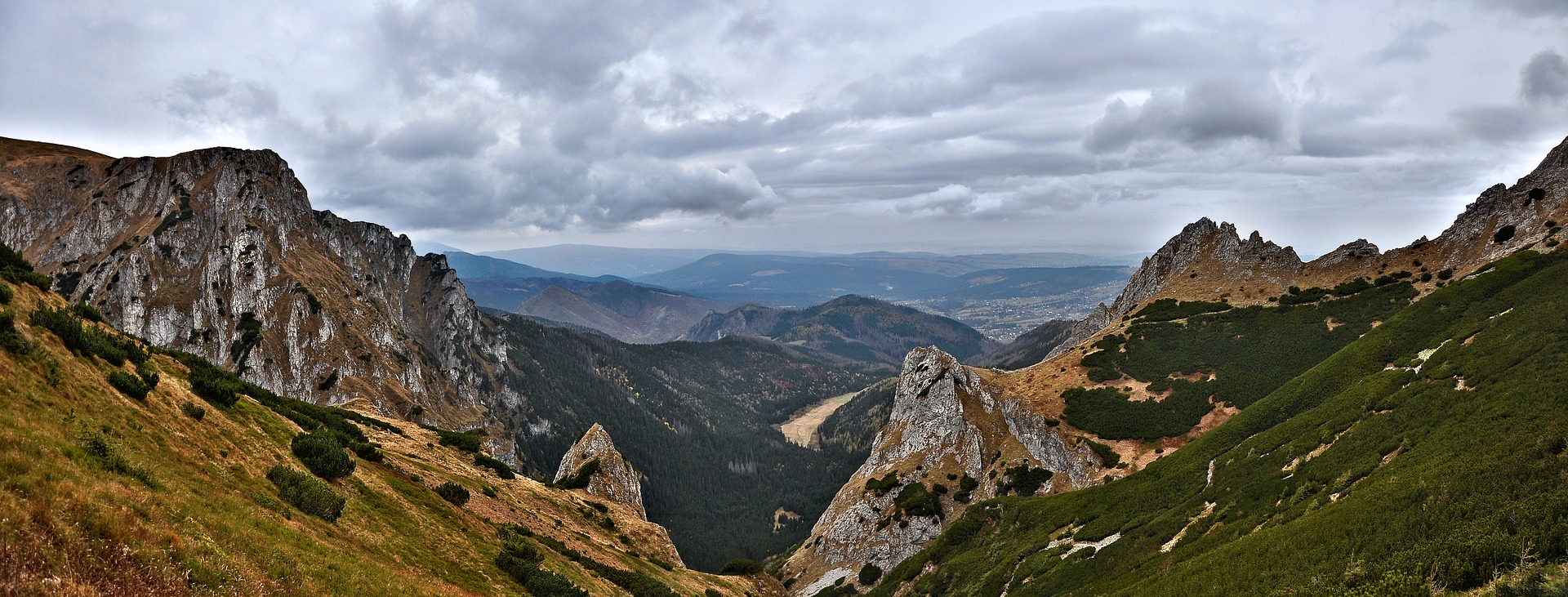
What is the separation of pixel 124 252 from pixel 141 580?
22511cm

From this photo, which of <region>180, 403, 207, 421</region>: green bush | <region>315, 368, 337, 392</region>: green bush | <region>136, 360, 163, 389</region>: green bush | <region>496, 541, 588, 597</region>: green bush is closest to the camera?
<region>136, 360, 163, 389</region>: green bush

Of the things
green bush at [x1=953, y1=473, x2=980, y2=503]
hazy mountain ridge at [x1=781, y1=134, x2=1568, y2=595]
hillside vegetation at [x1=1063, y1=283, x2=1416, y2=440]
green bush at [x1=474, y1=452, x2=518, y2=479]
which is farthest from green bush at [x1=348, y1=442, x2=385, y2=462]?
hillside vegetation at [x1=1063, y1=283, x2=1416, y2=440]

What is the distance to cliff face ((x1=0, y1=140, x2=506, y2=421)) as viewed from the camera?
156m

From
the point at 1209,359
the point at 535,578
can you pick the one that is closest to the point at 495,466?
the point at 535,578

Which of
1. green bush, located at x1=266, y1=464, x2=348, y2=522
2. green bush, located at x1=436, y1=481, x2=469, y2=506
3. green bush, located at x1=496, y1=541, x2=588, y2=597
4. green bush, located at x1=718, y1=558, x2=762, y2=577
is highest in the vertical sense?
green bush, located at x1=266, y1=464, x2=348, y2=522

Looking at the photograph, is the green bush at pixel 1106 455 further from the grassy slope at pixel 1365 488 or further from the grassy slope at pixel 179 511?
the grassy slope at pixel 179 511

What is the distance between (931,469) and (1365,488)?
73.8m

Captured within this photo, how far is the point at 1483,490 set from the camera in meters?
24.8

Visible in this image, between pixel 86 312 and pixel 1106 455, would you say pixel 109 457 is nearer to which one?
pixel 86 312

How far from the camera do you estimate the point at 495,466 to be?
64562 mm

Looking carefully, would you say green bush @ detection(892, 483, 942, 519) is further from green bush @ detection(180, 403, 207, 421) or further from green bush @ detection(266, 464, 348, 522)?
green bush @ detection(180, 403, 207, 421)

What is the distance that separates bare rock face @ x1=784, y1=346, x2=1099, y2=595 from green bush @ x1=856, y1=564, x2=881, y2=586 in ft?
6.94

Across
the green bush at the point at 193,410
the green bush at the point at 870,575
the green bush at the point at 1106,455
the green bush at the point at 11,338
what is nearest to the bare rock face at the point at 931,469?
the green bush at the point at 1106,455

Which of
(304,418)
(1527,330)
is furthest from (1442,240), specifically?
(304,418)
